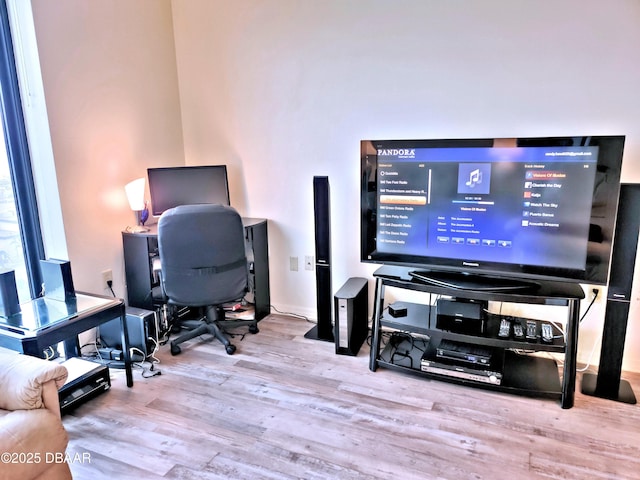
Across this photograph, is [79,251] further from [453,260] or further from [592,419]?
[592,419]

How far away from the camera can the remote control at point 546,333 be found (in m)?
2.38

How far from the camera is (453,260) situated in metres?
2.56

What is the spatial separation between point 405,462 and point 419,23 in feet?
7.97

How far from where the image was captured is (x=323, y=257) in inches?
121

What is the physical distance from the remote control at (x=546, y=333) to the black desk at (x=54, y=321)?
2.27m

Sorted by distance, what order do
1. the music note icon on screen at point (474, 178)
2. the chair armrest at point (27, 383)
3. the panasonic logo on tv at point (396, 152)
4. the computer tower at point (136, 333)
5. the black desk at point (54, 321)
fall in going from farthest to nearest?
the computer tower at point (136, 333) < the panasonic logo on tv at point (396, 152) < the music note icon on screen at point (474, 178) < the black desk at point (54, 321) < the chair armrest at point (27, 383)

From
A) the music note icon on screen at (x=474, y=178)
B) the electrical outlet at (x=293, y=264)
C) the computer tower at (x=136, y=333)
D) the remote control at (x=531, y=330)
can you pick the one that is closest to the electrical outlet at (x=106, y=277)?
the computer tower at (x=136, y=333)

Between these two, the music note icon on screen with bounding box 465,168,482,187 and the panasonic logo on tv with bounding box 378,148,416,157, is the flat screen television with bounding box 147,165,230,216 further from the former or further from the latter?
the music note icon on screen with bounding box 465,168,482,187

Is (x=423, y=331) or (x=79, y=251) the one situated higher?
(x=79, y=251)

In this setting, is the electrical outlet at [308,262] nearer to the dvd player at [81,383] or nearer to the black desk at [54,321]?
the black desk at [54,321]

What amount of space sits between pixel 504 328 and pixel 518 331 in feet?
0.24

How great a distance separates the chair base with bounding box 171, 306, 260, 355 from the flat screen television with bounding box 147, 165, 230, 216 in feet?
2.71

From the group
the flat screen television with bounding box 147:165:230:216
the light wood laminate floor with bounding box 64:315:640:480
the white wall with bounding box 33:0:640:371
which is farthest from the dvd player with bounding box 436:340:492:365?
the flat screen television with bounding box 147:165:230:216

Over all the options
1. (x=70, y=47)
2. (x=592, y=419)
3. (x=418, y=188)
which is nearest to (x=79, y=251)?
(x=70, y=47)
